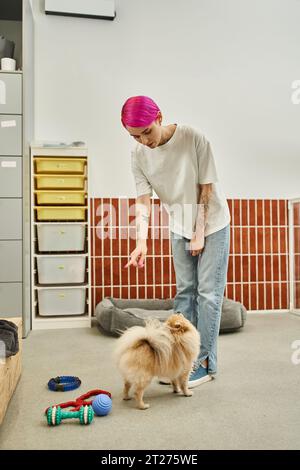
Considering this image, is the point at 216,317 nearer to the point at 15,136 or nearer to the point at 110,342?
the point at 110,342

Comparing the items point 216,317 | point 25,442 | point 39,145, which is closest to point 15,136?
point 39,145

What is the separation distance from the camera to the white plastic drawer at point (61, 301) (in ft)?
9.44

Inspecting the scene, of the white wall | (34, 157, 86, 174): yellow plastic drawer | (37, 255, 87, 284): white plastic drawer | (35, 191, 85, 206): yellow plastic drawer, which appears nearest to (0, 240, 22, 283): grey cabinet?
(37, 255, 87, 284): white plastic drawer

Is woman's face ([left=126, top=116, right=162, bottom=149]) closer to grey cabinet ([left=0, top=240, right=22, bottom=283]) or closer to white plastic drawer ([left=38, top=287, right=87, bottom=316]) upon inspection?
grey cabinet ([left=0, top=240, right=22, bottom=283])

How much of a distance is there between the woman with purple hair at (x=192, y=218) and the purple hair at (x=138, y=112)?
116 millimetres

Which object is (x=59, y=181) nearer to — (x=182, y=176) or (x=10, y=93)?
(x=10, y=93)

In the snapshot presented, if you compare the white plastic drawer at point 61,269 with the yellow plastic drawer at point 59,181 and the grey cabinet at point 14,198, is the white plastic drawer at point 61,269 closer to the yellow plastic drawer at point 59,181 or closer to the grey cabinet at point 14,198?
the grey cabinet at point 14,198

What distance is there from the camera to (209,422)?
52.1 inches

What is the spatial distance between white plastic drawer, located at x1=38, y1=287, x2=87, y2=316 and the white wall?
0.81m

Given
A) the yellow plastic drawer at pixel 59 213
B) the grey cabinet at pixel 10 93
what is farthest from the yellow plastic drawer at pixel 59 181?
the grey cabinet at pixel 10 93

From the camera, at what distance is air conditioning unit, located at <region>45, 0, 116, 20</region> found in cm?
318

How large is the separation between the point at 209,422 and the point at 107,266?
1981mm

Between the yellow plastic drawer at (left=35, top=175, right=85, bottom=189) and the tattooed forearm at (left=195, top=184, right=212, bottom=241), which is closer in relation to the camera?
the tattooed forearm at (left=195, top=184, right=212, bottom=241)
